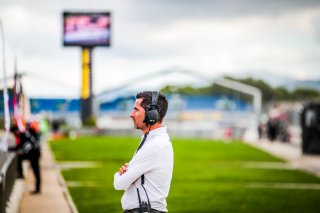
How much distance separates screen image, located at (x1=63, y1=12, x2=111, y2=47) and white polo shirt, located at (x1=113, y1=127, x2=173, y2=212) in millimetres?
79284

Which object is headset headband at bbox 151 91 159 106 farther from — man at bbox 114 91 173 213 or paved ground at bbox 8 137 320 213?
paved ground at bbox 8 137 320 213

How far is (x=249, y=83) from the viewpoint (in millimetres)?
190750

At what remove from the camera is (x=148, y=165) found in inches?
228

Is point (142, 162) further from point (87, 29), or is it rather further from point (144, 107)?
point (87, 29)

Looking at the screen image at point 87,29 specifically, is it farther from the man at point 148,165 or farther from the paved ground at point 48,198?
the man at point 148,165

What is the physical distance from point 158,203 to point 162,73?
76.2 meters

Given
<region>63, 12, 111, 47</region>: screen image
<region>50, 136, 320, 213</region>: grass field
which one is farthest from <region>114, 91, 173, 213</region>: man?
<region>63, 12, 111, 47</region>: screen image

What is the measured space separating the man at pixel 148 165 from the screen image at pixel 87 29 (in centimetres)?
7924

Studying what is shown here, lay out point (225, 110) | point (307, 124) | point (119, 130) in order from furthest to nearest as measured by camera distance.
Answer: point (225, 110)
point (119, 130)
point (307, 124)

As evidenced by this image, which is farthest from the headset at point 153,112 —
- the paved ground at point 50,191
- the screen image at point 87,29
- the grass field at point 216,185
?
the screen image at point 87,29

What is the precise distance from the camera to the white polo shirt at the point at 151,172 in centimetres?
580

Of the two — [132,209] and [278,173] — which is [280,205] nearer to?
[278,173]

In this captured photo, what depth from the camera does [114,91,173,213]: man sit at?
580 centimetres

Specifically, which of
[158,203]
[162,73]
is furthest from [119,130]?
[158,203]
